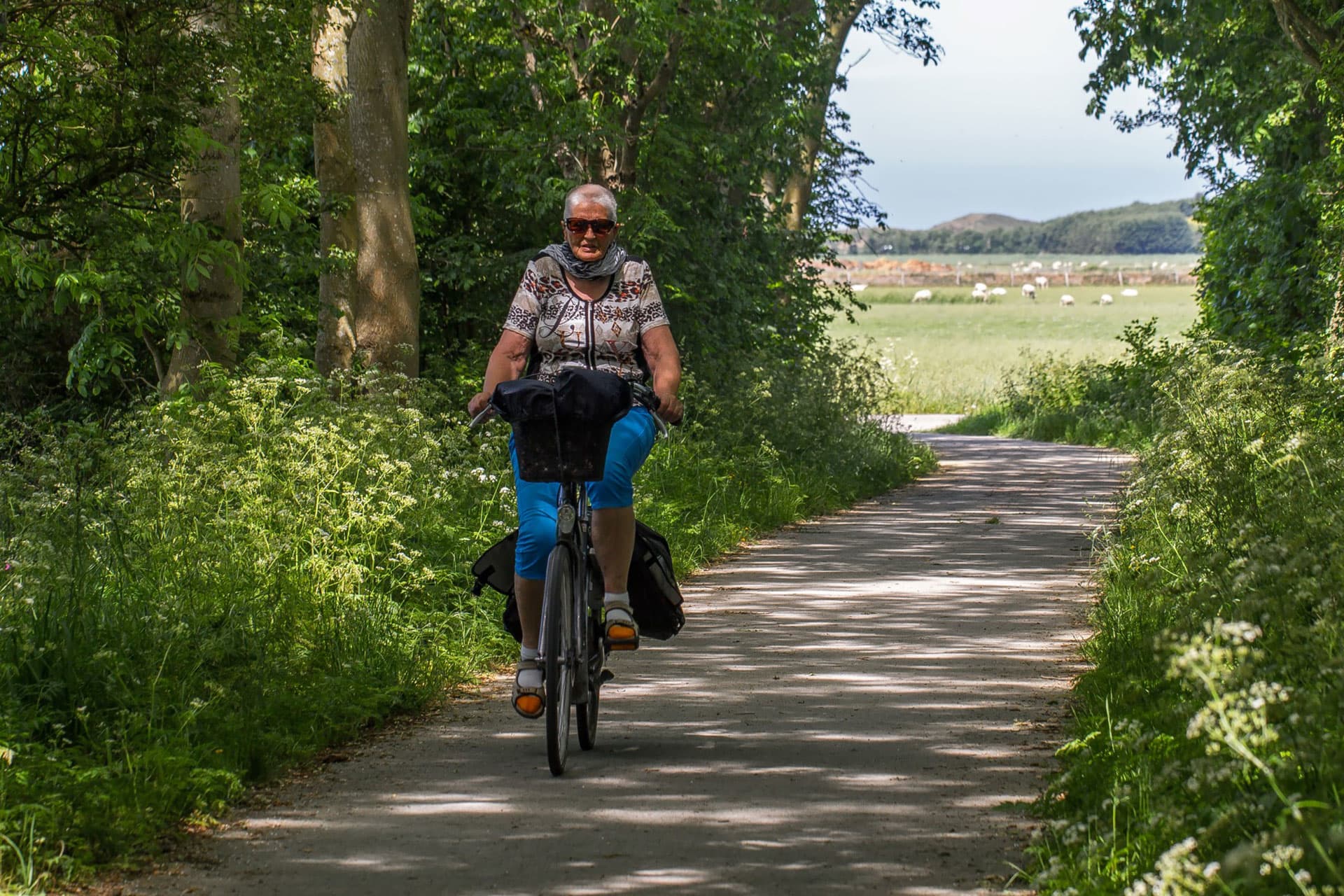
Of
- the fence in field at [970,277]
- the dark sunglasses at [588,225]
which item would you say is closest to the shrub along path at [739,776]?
the dark sunglasses at [588,225]

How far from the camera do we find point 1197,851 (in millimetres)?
3957

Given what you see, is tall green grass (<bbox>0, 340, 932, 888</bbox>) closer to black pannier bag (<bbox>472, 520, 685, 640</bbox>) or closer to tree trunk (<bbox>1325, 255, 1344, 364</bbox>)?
black pannier bag (<bbox>472, 520, 685, 640</bbox>)

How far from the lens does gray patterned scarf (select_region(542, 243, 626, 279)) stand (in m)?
6.30

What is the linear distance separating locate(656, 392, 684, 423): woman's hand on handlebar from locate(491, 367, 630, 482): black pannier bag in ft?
0.84

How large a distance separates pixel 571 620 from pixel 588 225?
149cm

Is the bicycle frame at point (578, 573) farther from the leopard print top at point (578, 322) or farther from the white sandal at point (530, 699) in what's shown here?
the leopard print top at point (578, 322)

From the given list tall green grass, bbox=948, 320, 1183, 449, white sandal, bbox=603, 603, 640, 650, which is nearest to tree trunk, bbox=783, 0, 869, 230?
tall green grass, bbox=948, 320, 1183, 449

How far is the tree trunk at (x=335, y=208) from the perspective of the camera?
15789mm

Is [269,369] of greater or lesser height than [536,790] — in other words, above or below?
above

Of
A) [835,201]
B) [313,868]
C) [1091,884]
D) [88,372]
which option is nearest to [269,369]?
[88,372]

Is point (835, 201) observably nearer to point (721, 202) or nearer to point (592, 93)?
point (721, 202)

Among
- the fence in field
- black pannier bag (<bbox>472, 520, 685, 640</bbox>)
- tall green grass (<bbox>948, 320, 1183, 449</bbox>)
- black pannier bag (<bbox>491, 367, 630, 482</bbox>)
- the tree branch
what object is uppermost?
the fence in field

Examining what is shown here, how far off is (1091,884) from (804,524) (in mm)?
11031

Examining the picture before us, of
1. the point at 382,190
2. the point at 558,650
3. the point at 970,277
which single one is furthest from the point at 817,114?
the point at 970,277
